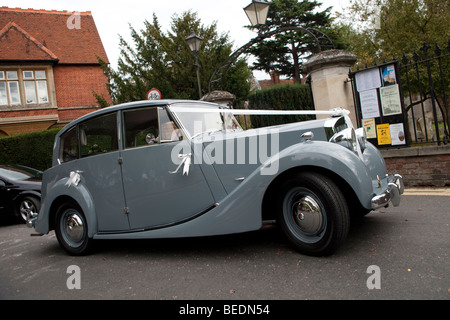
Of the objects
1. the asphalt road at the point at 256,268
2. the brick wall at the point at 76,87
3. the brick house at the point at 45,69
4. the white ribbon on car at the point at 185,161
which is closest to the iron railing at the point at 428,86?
the asphalt road at the point at 256,268

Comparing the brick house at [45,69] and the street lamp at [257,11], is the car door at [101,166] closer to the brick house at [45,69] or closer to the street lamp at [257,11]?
the street lamp at [257,11]

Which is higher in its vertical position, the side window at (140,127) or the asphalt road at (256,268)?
the side window at (140,127)

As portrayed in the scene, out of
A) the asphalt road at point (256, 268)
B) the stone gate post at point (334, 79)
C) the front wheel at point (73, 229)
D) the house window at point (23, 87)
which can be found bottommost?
the asphalt road at point (256, 268)

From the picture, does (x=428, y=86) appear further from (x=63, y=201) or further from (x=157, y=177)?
(x=63, y=201)

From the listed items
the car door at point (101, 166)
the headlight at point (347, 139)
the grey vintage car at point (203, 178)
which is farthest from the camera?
the car door at point (101, 166)

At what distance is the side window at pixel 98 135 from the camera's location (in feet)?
11.9

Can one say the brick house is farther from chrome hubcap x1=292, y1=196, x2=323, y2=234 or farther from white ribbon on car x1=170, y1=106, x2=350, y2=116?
chrome hubcap x1=292, y1=196, x2=323, y2=234

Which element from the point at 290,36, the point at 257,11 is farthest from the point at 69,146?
the point at 290,36

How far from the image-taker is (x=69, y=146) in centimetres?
404

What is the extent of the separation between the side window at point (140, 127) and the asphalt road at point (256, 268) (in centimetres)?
122

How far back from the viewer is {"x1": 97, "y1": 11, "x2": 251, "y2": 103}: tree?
1510 cm

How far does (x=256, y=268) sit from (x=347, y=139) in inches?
54.1

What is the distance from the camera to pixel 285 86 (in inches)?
370
